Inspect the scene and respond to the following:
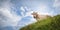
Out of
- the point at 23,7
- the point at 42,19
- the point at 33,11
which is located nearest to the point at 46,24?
the point at 42,19

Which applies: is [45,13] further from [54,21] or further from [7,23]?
[7,23]

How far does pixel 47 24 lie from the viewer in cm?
190

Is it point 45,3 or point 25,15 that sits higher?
point 45,3

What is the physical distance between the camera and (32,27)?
1.93 m

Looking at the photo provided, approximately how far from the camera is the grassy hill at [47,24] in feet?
6.22

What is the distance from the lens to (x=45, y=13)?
196 cm

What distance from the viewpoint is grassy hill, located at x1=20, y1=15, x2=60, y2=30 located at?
1.89m

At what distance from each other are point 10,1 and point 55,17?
2.26 feet

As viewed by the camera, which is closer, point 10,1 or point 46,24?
point 46,24

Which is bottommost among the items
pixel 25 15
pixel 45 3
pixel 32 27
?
pixel 32 27

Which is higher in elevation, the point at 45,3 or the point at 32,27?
the point at 45,3

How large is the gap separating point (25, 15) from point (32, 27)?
200 mm

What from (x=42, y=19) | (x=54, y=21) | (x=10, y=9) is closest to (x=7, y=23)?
(x=10, y=9)

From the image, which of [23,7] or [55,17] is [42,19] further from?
[23,7]
